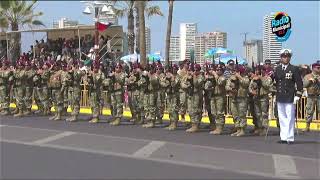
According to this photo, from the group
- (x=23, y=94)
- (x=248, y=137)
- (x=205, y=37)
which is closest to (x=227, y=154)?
(x=248, y=137)

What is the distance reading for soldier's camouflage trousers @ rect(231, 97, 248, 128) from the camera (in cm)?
1273

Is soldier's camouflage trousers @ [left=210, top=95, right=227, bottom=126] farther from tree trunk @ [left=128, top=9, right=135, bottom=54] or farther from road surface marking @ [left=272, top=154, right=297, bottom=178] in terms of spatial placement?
tree trunk @ [left=128, top=9, right=135, bottom=54]

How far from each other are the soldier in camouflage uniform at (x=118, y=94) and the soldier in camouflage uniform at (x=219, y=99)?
286 cm

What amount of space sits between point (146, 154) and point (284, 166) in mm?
2495

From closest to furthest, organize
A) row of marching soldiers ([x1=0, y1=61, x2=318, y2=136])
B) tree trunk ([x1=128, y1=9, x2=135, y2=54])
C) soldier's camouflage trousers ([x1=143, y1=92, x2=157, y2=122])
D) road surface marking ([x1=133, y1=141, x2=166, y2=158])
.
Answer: road surface marking ([x1=133, y1=141, x2=166, y2=158]), row of marching soldiers ([x1=0, y1=61, x2=318, y2=136]), soldier's camouflage trousers ([x1=143, y1=92, x2=157, y2=122]), tree trunk ([x1=128, y1=9, x2=135, y2=54])

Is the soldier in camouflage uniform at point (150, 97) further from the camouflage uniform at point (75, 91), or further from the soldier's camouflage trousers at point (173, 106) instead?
the camouflage uniform at point (75, 91)

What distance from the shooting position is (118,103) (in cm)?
1484

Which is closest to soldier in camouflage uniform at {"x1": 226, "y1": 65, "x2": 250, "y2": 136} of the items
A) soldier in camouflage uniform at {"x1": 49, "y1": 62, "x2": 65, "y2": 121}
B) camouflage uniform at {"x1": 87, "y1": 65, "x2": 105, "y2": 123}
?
camouflage uniform at {"x1": 87, "y1": 65, "x2": 105, "y2": 123}

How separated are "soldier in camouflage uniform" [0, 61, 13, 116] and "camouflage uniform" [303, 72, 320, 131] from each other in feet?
29.8

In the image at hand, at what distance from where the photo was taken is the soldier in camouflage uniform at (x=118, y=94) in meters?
14.8

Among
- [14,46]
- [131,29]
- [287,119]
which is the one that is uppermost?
[131,29]

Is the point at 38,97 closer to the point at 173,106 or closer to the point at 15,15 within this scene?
the point at 173,106

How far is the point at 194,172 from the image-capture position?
8.35 m

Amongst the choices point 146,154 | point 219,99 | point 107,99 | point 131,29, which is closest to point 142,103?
point 107,99
